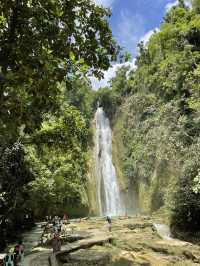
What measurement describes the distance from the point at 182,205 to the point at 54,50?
1264cm

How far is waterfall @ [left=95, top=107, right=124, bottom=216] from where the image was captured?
4269 centimetres

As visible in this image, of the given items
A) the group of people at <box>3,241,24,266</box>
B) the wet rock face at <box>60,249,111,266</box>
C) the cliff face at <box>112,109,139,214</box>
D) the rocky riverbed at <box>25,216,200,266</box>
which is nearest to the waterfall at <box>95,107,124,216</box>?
the cliff face at <box>112,109,139,214</box>

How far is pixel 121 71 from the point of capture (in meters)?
53.3

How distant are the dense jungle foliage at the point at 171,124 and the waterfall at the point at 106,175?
3000 millimetres

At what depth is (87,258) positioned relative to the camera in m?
13.4

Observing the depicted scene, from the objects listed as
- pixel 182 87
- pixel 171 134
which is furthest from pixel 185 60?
pixel 171 134

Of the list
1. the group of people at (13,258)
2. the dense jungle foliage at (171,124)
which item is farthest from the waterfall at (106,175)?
the group of people at (13,258)

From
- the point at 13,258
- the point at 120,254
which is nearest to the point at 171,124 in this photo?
the point at 120,254

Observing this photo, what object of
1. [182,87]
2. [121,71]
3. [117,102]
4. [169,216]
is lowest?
[169,216]

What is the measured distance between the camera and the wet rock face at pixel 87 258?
42.6ft

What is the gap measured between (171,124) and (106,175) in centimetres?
2466

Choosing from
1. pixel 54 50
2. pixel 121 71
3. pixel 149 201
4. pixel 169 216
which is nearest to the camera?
pixel 54 50

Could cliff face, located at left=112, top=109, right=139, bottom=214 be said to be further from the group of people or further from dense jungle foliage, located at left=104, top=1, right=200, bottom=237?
the group of people

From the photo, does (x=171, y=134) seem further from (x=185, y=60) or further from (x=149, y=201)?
(x=149, y=201)
